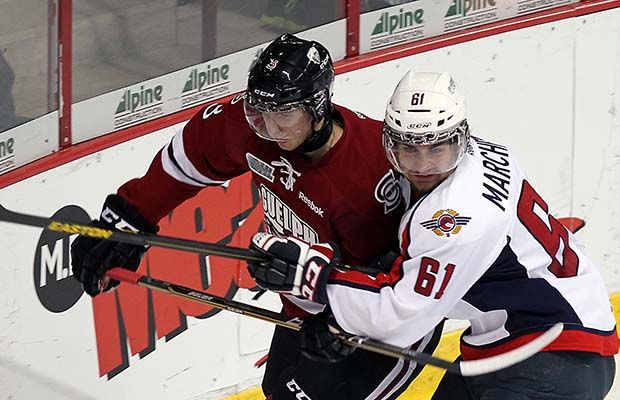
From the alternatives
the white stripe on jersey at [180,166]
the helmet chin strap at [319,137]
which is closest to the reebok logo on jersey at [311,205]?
the helmet chin strap at [319,137]

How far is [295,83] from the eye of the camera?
120 inches

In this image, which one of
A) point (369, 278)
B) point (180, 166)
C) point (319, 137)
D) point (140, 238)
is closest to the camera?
point (369, 278)

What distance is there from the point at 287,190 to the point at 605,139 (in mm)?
1997

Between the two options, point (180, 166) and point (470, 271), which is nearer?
point (470, 271)

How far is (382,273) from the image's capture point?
306 centimetres

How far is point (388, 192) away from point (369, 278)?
0.25 m

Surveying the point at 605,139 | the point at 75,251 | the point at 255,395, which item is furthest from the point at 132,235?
the point at 605,139

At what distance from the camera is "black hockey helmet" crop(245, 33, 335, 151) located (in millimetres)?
3061

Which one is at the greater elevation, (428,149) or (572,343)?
(428,149)

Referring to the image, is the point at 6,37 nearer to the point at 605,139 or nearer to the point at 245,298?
the point at 245,298

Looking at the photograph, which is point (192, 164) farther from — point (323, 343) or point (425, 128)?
point (425, 128)

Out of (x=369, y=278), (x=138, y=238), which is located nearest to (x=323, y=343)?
(x=369, y=278)

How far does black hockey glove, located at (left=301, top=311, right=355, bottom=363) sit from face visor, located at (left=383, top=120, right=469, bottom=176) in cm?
38

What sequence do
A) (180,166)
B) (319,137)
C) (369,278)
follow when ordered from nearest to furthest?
(369,278)
(319,137)
(180,166)
